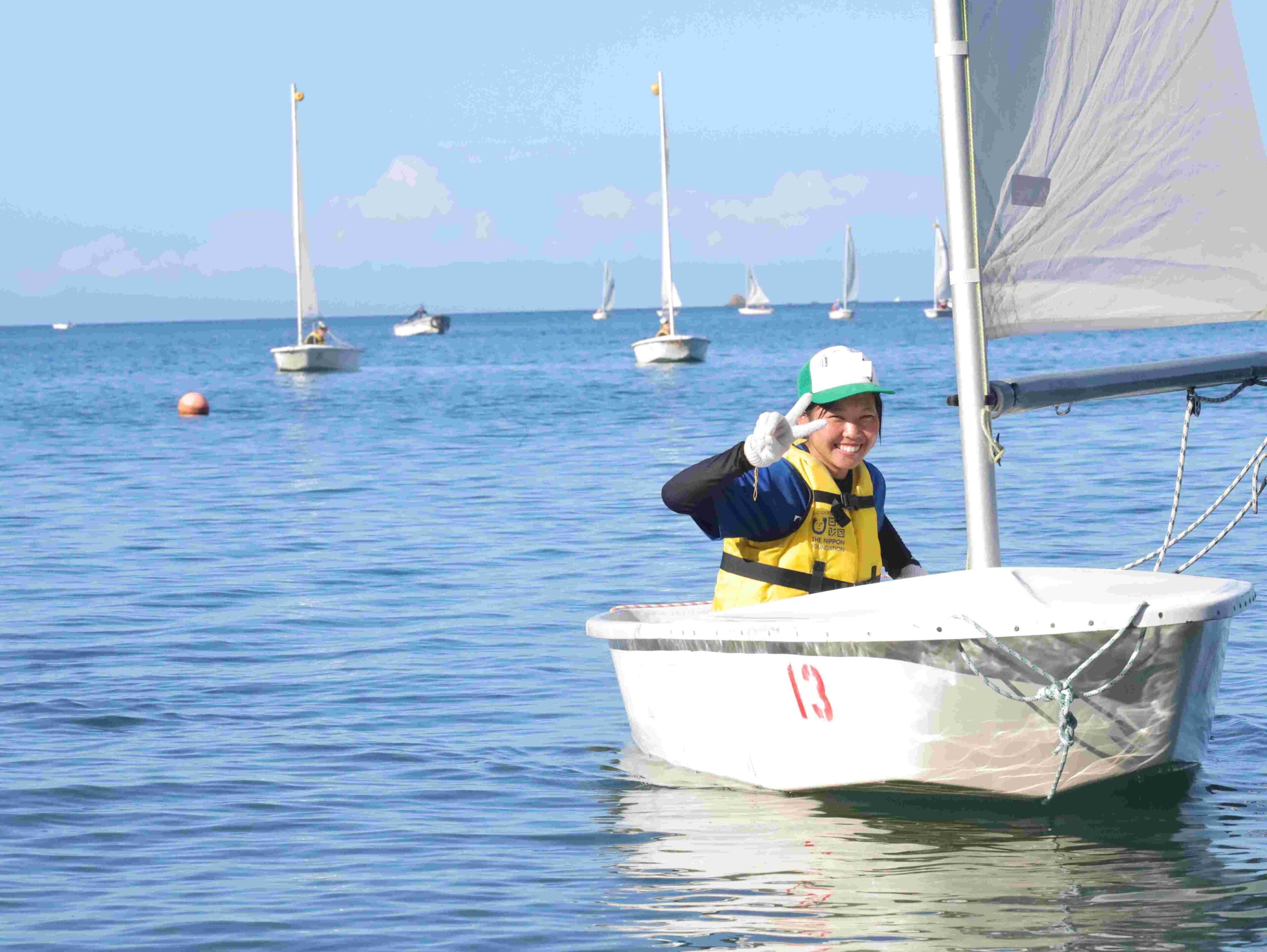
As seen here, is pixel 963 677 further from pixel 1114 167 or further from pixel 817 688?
pixel 1114 167

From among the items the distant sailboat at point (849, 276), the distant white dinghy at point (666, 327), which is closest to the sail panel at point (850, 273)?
the distant sailboat at point (849, 276)

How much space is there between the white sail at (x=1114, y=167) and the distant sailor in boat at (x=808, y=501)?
0.68 m

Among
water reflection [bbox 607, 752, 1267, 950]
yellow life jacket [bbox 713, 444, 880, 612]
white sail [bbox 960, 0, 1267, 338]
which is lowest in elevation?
water reflection [bbox 607, 752, 1267, 950]

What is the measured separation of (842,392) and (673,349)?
5179cm

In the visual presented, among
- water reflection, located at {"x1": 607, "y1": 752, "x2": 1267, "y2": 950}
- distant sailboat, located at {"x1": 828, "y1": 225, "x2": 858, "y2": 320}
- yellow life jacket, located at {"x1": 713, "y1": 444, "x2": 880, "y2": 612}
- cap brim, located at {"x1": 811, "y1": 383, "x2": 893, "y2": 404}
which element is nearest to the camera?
water reflection, located at {"x1": 607, "y1": 752, "x2": 1267, "y2": 950}

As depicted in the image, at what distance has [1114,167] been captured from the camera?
634 cm

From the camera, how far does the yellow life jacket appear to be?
6.84m

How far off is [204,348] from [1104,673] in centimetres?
11842

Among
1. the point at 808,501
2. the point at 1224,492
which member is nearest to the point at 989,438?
the point at 808,501

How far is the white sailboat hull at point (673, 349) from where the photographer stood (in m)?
57.7

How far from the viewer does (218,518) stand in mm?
19000

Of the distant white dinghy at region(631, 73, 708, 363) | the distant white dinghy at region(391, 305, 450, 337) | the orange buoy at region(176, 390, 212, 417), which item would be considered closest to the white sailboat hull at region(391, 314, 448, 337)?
the distant white dinghy at region(391, 305, 450, 337)

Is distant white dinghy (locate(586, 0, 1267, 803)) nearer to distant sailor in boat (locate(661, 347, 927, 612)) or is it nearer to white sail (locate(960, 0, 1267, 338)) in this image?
white sail (locate(960, 0, 1267, 338))

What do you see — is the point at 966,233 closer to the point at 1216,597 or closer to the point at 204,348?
the point at 1216,597
